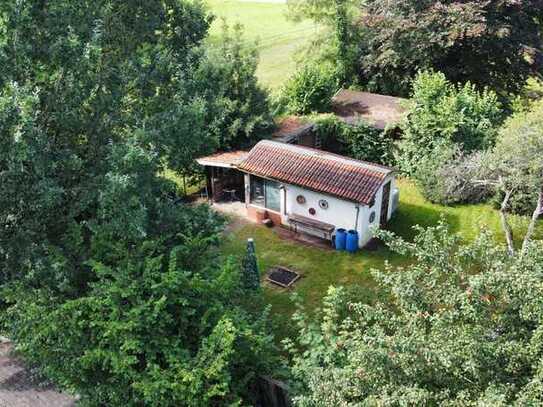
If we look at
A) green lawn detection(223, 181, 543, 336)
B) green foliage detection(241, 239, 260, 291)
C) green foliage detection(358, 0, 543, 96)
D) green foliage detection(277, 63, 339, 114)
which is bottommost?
green lawn detection(223, 181, 543, 336)

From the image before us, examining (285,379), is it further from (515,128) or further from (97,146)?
(515,128)

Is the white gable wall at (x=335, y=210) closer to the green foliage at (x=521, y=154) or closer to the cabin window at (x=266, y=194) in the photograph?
the cabin window at (x=266, y=194)

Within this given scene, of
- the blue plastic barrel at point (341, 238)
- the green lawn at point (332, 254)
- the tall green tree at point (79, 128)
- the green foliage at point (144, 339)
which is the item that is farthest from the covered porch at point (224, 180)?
the green foliage at point (144, 339)

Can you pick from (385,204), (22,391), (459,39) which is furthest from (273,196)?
(459,39)

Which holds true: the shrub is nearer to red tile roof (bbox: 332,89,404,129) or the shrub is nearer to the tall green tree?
red tile roof (bbox: 332,89,404,129)

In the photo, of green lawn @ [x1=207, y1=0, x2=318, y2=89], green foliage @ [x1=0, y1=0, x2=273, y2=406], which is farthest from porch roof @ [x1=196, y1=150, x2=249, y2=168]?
green lawn @ [x1=207, y1=0, x2=318, y2=89]

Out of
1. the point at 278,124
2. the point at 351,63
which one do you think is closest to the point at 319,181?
the point at 278,124
